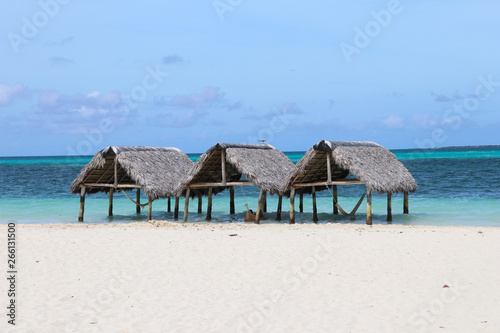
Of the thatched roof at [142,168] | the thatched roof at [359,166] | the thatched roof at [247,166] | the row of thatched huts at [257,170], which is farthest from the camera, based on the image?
the thatched roof at [142,168]

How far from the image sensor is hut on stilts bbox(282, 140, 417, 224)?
1653 centimetres

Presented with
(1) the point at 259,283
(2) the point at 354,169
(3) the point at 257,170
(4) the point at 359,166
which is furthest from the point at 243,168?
(1) the point at 259,283

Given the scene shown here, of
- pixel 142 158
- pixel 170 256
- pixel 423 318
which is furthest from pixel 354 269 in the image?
pixel 142 158

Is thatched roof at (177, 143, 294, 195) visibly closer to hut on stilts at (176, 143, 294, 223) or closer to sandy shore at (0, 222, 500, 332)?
hut on stilts at (176, 143, 294, 223)

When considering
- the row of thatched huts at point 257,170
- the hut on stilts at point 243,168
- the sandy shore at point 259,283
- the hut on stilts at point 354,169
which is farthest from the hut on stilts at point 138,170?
the sandy shore at point 259,283

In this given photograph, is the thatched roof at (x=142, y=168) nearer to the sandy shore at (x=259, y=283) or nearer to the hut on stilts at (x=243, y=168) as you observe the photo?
the hut on stilts at (x=243, y=168)

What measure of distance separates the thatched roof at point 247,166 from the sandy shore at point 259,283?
420 centimetres

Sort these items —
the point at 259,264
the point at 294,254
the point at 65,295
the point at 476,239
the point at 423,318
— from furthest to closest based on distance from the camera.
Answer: the point at 476,239 → the point at 294,254 → the point at 259,264 → the point at 65,295 → the point at 423,318

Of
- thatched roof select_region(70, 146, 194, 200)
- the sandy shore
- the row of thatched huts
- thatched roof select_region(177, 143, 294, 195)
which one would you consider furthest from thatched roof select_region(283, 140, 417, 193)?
thatched roof select_region(70, 146, 194, 200)

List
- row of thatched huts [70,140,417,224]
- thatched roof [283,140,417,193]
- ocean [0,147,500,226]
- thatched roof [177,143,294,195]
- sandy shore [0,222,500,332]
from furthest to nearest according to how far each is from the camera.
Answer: ocean [0,147,500,226] → thatched roof [177,143,294,195] → row of thatched huts [70,140,417,224] → thatched roof [283,140,417,193] → sandy shore [0,222,500,332]

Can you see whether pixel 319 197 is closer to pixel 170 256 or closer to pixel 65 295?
pixel 170 256

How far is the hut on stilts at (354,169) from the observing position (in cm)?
1653

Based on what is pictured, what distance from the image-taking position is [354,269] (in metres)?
9.55

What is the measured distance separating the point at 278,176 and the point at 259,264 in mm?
8557
